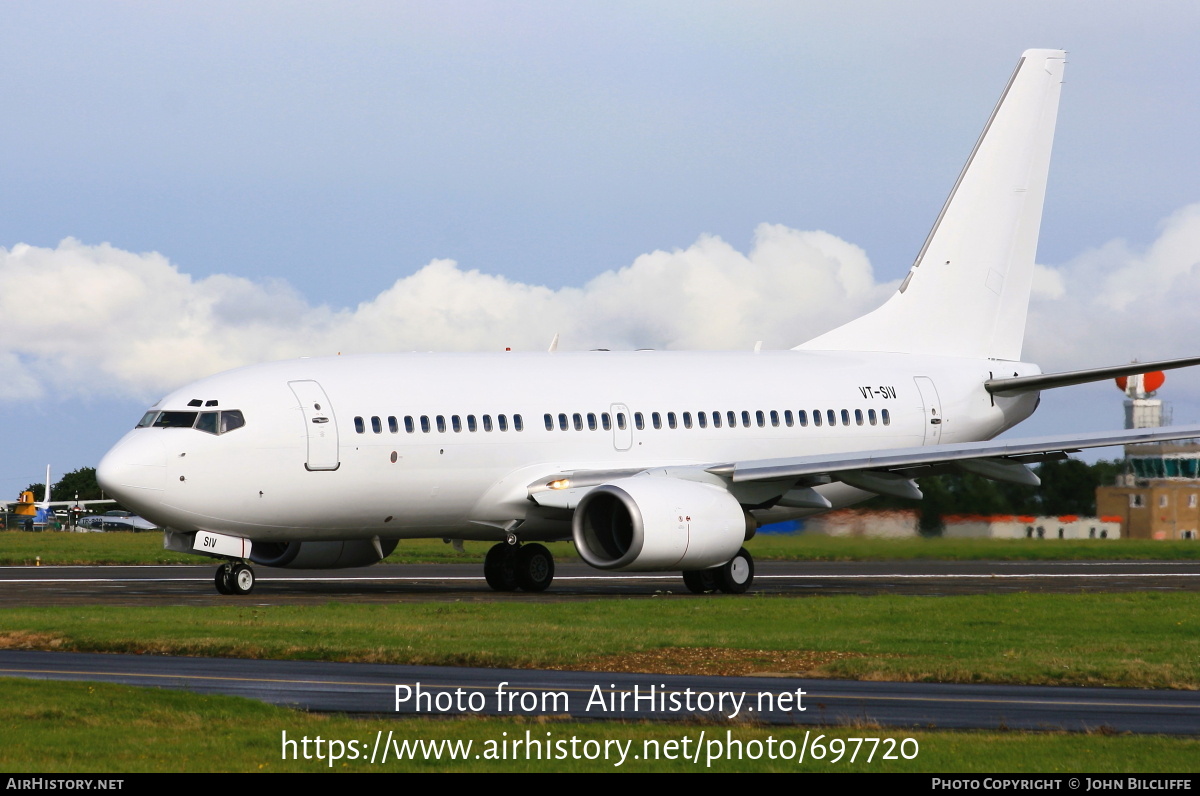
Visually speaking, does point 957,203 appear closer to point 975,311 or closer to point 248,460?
point 975,311

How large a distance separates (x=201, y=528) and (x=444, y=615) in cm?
651

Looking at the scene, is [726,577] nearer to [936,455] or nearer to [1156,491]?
[936,455]

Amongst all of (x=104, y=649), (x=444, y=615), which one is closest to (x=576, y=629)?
(x=444, y=615)

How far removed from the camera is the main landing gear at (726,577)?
3162 cm

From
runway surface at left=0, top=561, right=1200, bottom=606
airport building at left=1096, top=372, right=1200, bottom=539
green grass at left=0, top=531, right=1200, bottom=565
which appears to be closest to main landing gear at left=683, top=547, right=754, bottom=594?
runway surface at left=0, top=561, right=1200, bottom=606

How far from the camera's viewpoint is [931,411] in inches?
1473

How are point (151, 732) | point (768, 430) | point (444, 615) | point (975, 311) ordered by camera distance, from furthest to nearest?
point (975, 311)
point (768, 430)
point (444, 615)
point (151, 732)

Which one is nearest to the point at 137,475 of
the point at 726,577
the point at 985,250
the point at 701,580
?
the point at 701,580

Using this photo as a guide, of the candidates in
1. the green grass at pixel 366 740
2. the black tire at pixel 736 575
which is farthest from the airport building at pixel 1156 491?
the green grass at pixel 366 740

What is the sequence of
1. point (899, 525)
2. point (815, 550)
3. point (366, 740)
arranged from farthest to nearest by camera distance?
point (899, 525) < point (815, 550) < point (366, 740)

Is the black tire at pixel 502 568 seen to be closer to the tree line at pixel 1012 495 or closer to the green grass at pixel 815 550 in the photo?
the green grass at pixel 815 550

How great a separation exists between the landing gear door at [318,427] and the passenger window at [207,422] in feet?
4.98

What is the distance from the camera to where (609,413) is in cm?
3325

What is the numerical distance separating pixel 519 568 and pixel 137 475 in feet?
25.9
